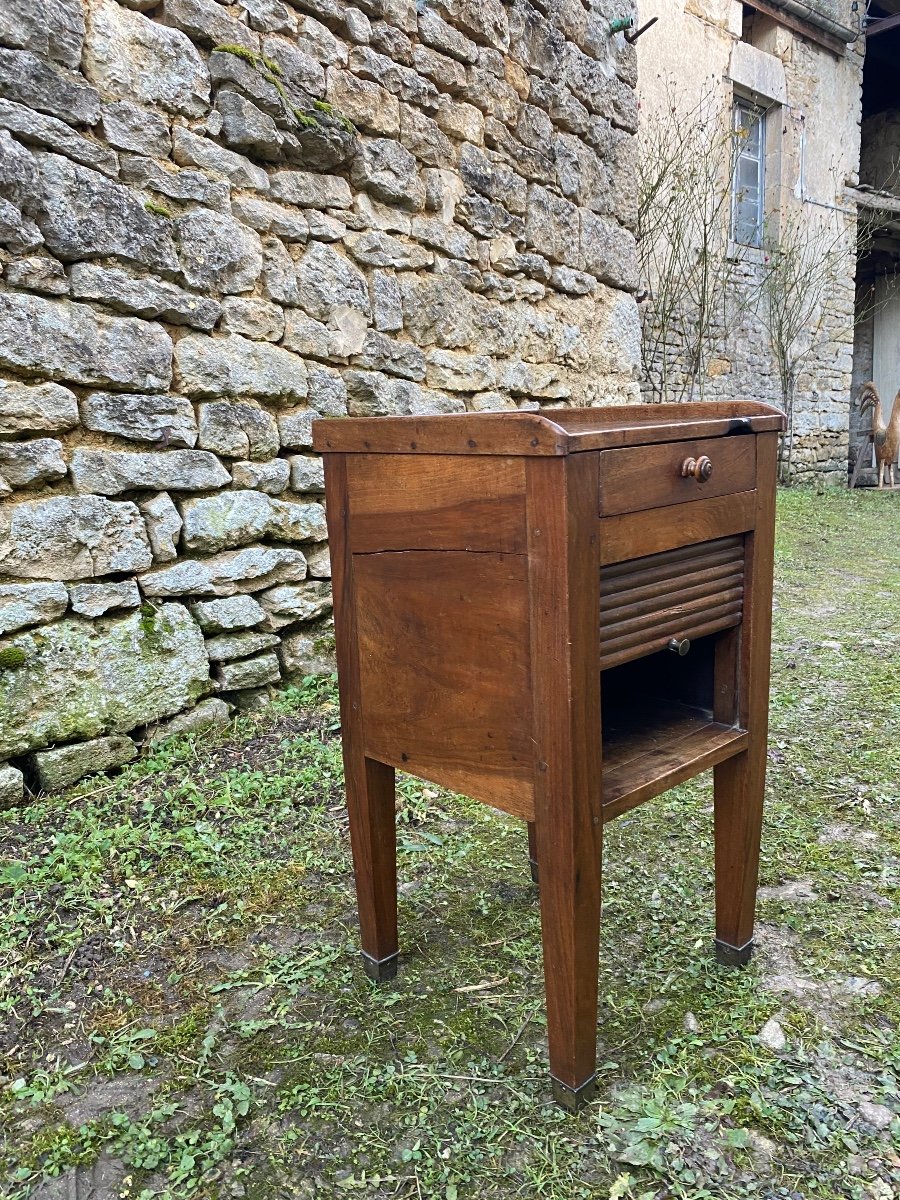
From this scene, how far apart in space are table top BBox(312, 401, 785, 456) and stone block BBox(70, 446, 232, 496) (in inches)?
41.9

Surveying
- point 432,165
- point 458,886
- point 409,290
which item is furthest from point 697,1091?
point 432,165

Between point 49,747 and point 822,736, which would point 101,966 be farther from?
point 822,736

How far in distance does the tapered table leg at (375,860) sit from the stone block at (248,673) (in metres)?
1.24

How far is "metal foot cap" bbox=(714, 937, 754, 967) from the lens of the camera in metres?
1.71

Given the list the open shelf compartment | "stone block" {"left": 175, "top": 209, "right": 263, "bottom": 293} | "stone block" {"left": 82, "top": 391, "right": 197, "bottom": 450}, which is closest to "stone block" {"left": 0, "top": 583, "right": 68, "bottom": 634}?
"stone block" {"left": 82, "top": 391, "right": 197, "bottom": 450}

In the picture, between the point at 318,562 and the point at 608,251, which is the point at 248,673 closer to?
the point at 318,562

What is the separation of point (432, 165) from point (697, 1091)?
10.9 feet

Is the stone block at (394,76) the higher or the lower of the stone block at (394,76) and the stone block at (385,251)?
the higher

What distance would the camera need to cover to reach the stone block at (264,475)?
2.77 m

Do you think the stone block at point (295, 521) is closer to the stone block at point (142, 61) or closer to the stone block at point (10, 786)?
the stone block at point (10, 786)

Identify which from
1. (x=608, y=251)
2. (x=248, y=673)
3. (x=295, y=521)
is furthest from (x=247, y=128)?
(x=608, y=251)

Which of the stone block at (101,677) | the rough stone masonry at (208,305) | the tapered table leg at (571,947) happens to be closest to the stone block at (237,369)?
the rough stone masonry at (208,305)

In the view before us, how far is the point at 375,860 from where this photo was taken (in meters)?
1.68

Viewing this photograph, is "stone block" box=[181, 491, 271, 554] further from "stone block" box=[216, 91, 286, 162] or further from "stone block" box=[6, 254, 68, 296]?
"stone block" box=[216, 91, 286, 162]
